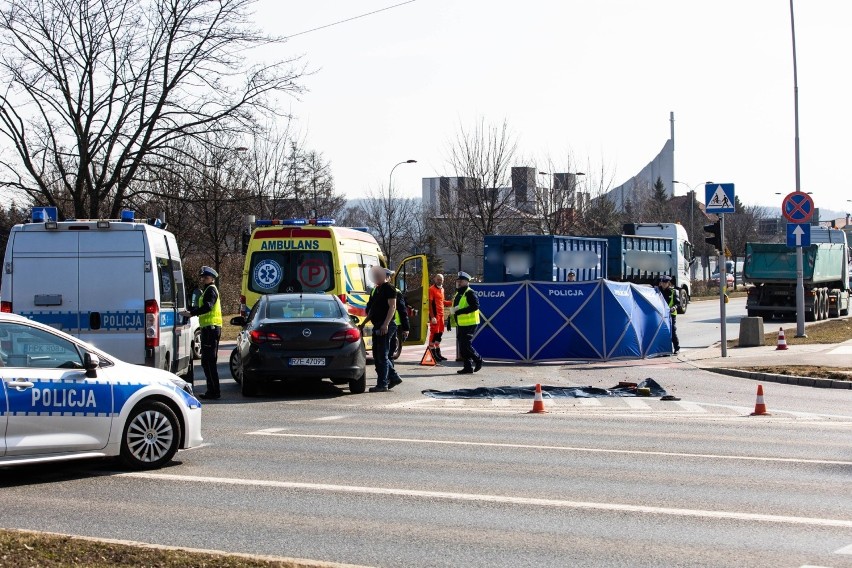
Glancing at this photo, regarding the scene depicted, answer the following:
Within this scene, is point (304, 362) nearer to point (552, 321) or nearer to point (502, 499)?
point (502, 499)

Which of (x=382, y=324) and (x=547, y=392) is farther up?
(x=382, y=324)

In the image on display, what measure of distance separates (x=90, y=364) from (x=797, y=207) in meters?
20.3

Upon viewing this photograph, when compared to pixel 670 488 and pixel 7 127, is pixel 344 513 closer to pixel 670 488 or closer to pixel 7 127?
pixel 670 488

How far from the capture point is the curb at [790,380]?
19031mm

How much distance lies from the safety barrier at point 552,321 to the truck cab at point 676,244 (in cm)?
2143

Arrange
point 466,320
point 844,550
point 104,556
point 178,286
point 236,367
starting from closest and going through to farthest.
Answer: point 104,556 < point 844,550 < point 178,286 < point 236,367 < point 466,320

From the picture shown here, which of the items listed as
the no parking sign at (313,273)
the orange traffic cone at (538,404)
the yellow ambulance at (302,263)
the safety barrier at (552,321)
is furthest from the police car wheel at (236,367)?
the safety barrier at (552,321)

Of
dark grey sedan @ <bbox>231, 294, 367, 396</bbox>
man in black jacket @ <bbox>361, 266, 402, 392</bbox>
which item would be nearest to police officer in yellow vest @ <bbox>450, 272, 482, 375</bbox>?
man in black jacket @ <bbox>361, 266, 402, 392</bbox>

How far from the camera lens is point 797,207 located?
26000 millimetres

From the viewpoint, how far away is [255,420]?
13703mm

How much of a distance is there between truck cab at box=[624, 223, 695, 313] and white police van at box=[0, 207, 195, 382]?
3144cm

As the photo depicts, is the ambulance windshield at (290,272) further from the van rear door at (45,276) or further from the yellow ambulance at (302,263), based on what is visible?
the van rear door at (45,276)

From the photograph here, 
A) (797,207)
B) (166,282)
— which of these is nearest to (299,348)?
(166,282)

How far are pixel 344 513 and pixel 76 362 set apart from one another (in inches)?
107
